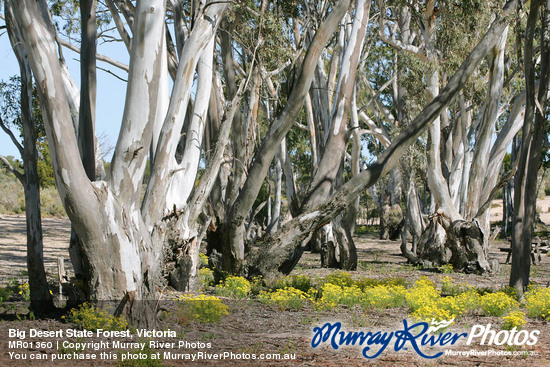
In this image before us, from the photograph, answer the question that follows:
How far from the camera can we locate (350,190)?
9.58m

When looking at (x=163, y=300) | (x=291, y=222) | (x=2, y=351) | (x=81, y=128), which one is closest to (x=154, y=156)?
(x=81, y=128)

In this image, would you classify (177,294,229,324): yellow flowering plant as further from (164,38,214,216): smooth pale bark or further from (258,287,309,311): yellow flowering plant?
(164,38,214,216): smooth pale bark

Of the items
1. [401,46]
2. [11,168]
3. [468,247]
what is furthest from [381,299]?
[401,46]

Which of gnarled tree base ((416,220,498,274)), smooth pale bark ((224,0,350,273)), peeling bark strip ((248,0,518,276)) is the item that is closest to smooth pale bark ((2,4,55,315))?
smooth pale bark ((224,0,350,273))

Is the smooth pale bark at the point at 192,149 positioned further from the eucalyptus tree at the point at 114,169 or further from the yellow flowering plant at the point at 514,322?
the yellow flowering plant at the point at 514,322

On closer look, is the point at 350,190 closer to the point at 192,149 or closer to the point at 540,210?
the point at 192,149

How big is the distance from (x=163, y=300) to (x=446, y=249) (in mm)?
8819

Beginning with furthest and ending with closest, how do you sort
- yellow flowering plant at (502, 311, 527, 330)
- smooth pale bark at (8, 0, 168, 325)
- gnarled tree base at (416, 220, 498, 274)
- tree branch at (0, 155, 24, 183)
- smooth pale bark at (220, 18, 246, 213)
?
gnarled tree base at (416, 220, 498, 274) < smooth pale bark at (220, 18, 246, 213) < tree branch at (0, 155, 24, 183) < yellow flowering plant at (502, 311, 527, 330) < smooth pale bark at (8, 0, 168, 325)

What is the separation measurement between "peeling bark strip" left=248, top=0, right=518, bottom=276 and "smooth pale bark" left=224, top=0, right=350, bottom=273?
612 millimetres

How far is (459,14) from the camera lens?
547 inches

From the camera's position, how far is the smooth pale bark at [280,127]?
9281 mm

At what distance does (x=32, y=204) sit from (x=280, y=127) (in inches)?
147

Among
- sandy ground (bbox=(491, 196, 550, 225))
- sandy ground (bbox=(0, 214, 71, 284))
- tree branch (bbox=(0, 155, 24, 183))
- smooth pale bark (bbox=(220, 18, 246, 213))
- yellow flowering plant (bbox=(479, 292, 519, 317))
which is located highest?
smooth pale bark (bbox=(220, 18, 246, 213))

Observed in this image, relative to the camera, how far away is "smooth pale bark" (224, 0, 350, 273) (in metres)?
9.28
